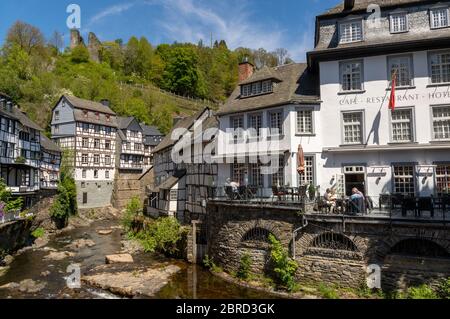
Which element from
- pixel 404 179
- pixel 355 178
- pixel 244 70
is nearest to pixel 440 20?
pixel 404 179

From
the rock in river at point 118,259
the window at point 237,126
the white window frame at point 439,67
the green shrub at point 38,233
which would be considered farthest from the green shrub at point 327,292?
the green shrub at point 38,233

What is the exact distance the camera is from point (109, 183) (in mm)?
52500

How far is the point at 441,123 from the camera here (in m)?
18.8

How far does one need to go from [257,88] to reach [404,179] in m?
11.3

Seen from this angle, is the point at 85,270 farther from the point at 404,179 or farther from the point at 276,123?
the point at 404,179

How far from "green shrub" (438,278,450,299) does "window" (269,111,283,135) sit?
11.6 m

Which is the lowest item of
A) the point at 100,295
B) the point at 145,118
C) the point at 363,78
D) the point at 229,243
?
the point at 100,295

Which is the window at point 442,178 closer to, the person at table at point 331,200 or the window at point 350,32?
the person at table at point 331,200

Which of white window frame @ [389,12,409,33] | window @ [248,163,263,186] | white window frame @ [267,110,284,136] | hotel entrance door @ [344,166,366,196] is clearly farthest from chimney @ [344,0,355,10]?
window @ [248,163,263,186]

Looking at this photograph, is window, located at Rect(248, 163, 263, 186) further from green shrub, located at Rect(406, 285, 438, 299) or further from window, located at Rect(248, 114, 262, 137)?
green shrub, located at Rect(406, 285, 438, 299)

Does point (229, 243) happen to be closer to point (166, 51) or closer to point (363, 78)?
point (363, 78)
